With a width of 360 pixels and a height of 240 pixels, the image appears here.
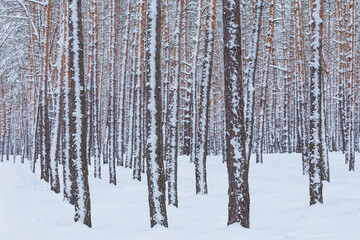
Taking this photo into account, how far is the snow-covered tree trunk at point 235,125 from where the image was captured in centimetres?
650

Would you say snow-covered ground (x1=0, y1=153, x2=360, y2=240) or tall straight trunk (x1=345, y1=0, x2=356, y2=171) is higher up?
tall straight trunk (x1=345, y1=0, x2=356, y2=171)

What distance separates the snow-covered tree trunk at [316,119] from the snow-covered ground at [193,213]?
1.65 feet

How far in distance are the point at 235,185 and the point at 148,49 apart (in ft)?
Answer: 10.6

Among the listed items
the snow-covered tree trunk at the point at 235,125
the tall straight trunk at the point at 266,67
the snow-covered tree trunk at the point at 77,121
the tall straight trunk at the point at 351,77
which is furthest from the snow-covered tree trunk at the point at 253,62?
the snow-covered tree trunk at the point at 77,121

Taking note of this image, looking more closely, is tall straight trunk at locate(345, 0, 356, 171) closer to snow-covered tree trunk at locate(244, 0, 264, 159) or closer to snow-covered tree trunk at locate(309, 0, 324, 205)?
snow-covered tree trunk at locate(244, 0, 264, 159)

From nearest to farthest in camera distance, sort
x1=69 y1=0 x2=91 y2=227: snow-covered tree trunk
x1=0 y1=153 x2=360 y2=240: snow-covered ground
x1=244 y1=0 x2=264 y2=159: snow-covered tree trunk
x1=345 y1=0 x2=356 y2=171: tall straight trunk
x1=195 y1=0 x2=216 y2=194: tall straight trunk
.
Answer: x1=0 y1=153 x2=360 y2=240: snow-covered ground → x1=69 y1=0 x2=91 y2=227: snow-covered tree trunk → x1=195 y1=0 x2=216 y2=194: tall straight trunk → x1=244 y1=0 x2=264 y2=159: snow-covered tree trunk → x1=345 y1=0 x2=356 y2=171: tall straight trunk

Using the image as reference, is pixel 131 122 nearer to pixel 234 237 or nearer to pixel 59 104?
pixel 59 104

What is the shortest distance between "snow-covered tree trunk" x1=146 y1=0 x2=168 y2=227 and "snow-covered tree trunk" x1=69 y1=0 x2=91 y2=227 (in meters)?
1.50

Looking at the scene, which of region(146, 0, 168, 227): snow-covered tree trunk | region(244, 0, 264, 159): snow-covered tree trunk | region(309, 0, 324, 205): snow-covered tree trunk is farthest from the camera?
region(244, 0, 264, 159): snow-covered tree trunk

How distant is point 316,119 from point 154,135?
3.95 m

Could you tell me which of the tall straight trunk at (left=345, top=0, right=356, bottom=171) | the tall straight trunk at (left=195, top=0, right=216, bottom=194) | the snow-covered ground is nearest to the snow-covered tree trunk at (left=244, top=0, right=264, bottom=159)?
the tall straight trunk at (left=195, top=0, right=216, bottom=194)

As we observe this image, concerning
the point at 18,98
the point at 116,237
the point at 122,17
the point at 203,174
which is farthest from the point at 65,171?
the point at 18,98

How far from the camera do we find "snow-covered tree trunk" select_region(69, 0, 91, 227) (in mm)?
7883

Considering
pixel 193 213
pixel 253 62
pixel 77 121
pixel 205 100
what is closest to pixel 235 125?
pixel 77 121
